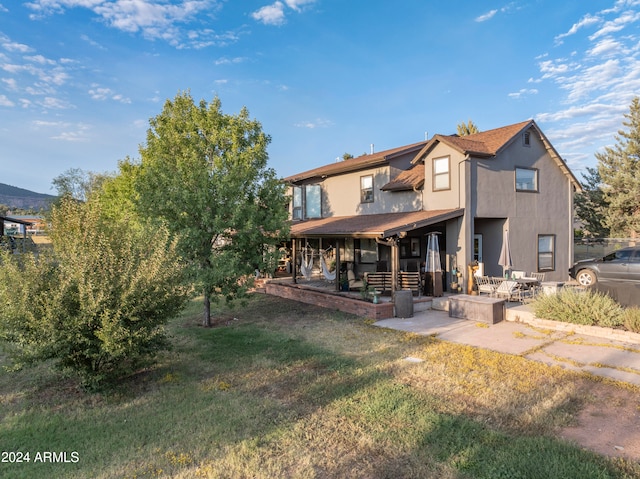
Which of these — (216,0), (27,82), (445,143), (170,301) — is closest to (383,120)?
(445,143)

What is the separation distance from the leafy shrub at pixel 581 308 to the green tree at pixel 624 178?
71.4 ft

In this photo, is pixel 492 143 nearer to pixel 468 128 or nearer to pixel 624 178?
pixel 624 178

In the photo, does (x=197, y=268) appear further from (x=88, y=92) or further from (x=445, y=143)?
(x=88, y=92)

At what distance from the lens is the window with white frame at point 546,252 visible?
15859 millimetres

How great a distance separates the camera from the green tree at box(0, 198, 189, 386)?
17.4 feet

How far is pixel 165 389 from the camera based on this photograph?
625 cm

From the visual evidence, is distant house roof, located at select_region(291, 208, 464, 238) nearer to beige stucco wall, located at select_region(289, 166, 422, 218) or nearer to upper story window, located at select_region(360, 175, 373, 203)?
beige stucco wall, located at select_region(289, 166, 422, 218)

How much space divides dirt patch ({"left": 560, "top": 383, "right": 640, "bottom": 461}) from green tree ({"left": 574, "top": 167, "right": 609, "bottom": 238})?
92.2 feet

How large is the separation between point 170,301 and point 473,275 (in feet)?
34.5

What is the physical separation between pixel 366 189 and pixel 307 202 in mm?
4356

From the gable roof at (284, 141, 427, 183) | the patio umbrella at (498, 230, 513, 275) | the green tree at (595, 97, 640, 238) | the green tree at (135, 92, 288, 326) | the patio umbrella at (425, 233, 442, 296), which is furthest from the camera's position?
the green tree at (595, 97, 640, 238)

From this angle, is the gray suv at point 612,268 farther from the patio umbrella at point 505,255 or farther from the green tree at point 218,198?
the green tree at point 218,198

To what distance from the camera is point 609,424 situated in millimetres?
4578

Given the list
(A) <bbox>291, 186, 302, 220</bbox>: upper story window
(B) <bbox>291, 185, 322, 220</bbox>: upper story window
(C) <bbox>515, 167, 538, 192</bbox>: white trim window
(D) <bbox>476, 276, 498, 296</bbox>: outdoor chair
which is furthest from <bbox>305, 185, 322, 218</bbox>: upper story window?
(C) <bbox>515, 167, 538, 192</bbox>: white trim window
